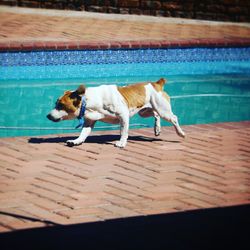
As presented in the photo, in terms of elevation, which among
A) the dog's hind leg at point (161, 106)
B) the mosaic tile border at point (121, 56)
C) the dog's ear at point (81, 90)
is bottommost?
the mosaic tile border at point (121, 56)

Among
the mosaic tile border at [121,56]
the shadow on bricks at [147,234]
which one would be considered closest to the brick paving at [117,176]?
the shadow on bricks at [147,234]

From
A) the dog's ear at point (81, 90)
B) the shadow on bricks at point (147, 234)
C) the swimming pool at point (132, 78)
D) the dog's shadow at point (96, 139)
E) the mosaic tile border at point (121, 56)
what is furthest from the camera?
the mosaic tile border at point (121, 56)

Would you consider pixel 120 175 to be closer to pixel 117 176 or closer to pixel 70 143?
pixel 117 176

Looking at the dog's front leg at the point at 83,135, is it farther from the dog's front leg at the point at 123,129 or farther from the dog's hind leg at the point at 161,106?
the dog's hind leg at the point at 161,106

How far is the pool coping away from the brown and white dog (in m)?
A: 4.48

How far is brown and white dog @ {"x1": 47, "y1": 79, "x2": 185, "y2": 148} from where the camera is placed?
19.0 ft

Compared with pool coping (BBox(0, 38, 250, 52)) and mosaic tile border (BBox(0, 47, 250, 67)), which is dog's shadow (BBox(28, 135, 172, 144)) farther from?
mosaic tile border (BBox(0, 47, 250, 67))

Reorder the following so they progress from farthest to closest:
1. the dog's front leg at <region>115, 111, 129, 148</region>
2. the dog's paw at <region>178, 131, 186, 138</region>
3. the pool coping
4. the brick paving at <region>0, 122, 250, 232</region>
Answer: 1. the pool coping
2. the dog's paw at <region>178, 131, 186, 138</region>
3. the dog's front leg at <region>115, 111, 129, 148</region>
4. the brick paving at <region>0, 122, 250, 232</region>

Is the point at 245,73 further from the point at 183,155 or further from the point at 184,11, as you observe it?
the point at 183,155

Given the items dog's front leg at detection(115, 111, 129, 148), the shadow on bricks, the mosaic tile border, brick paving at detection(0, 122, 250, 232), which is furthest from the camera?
the mosaic tile border

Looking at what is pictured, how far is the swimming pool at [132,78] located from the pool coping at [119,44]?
0.47 ft

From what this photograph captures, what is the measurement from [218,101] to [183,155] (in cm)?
370

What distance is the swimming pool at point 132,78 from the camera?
8.39m

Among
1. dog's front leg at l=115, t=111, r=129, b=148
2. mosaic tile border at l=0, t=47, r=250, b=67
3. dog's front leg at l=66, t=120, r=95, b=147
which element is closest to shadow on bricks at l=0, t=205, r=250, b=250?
dog's front leg at l=115, t=111, r=129, b=148
